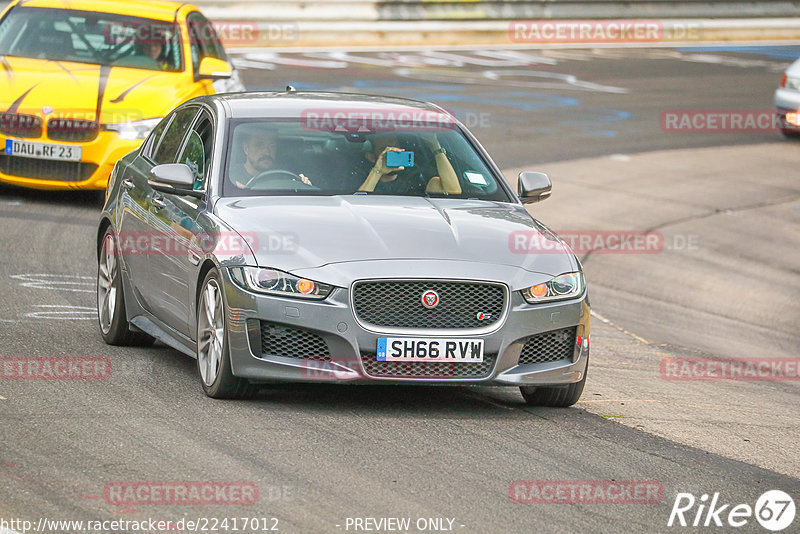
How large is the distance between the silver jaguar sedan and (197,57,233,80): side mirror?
5.82 metres

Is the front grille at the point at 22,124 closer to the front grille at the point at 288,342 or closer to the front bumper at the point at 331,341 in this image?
the front bumper at the point at 331,341

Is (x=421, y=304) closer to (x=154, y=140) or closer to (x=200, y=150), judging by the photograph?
(x=200, y=150)

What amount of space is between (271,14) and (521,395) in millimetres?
21654

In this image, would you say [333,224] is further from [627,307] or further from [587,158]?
[587,158]

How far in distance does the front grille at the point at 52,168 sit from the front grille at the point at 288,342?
7.31 metres

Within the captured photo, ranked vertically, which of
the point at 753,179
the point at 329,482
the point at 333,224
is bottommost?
the point at 753,179

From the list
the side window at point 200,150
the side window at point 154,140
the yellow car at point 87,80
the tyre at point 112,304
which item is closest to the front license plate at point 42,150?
the yellow car at point 87,80

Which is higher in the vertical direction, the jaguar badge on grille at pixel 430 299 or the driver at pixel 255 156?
the driver at pixel 255 156

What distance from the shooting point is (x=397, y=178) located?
8.98m

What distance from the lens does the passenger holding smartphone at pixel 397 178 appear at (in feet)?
29.1

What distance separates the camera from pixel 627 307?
13766 mm

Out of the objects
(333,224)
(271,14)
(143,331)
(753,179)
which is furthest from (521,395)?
(271,14)

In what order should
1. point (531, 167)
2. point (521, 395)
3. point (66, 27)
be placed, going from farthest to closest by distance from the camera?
point (531, 167), point (66, 27), point (521, 395)

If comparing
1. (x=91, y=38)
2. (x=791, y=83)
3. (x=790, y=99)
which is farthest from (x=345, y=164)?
(x=790, y=99)
